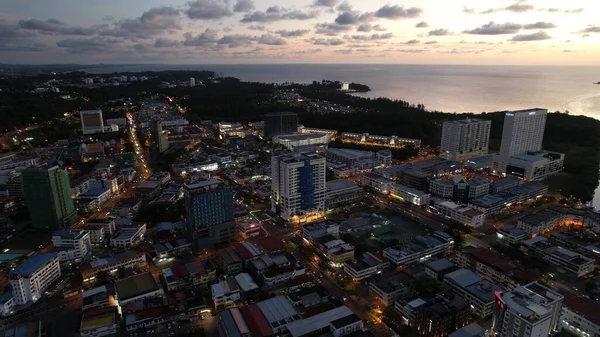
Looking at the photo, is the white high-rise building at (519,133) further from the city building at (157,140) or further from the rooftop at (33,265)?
the rooftop at (33,265)

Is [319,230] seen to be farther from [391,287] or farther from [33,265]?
[33,265]

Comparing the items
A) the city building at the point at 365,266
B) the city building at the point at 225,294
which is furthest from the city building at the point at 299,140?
A: the city building at the point at 225,294

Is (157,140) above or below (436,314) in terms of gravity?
above

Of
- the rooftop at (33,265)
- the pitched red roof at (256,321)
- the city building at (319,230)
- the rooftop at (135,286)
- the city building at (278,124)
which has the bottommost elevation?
the pitched red roof at (256,321)

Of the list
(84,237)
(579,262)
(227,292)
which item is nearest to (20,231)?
(84,237)

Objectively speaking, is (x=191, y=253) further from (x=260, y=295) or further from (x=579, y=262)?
(x=579, y=262)

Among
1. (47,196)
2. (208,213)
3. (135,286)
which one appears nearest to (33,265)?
(135,286)

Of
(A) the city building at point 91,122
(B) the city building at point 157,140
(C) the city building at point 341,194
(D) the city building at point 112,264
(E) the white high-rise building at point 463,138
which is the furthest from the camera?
(A) the city building at point 91,122
